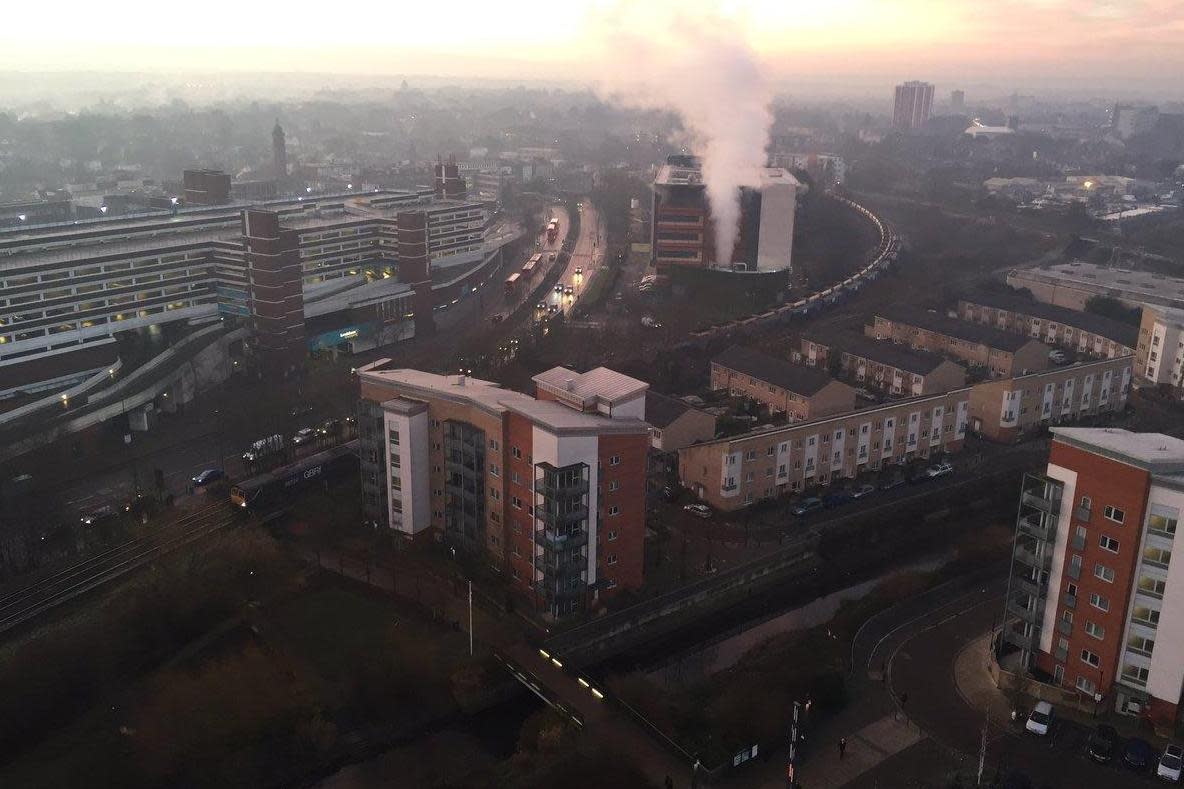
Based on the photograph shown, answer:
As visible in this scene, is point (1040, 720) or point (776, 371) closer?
point (1040, 720)

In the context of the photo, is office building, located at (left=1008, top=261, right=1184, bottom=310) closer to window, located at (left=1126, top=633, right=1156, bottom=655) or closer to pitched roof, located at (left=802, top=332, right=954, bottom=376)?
pitched roof, located at (left=802, top=332, right=954, bottom=376)

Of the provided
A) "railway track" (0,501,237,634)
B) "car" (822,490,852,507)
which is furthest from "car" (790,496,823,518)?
"railway track" (0,501,237,634)

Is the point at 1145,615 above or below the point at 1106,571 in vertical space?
below

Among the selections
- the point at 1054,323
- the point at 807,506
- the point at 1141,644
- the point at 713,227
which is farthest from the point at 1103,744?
the point at 713,227

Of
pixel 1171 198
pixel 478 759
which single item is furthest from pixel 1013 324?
pixel 1171 198

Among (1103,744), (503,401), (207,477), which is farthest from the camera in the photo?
(207,477)

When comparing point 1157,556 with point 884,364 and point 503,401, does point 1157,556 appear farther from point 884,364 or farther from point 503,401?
point 884,364
